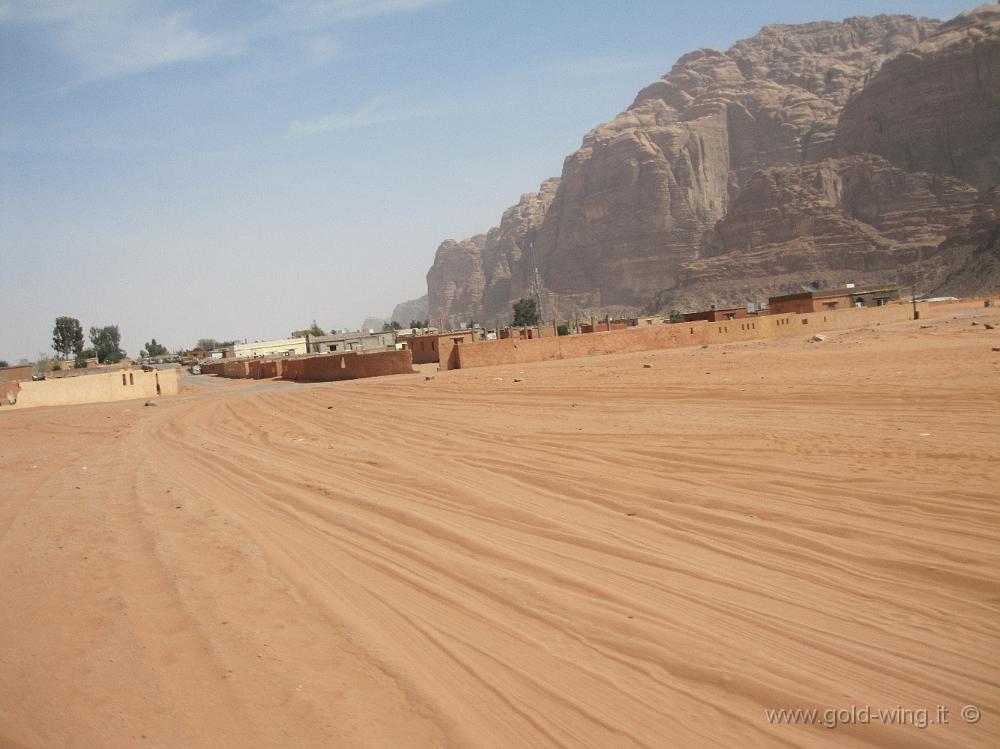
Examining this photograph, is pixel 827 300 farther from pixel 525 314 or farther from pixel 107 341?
pixel 107 341

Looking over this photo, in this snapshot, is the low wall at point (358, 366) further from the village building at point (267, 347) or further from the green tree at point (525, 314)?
the green tree at point (525, 314)

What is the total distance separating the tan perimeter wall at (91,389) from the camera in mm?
34750

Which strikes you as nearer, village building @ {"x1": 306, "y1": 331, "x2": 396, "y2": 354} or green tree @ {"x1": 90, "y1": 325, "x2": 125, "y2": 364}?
village building @ {"x1": 306, "y1": 331, "x2": 396, "y2": 354}

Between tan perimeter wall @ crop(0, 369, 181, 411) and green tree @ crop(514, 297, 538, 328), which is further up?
green tree @ crop(514, 297, 538, 328)

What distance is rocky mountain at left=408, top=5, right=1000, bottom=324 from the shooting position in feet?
380

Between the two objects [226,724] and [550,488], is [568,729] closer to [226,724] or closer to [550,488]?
[226,724]

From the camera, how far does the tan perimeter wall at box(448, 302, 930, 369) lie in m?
35.7

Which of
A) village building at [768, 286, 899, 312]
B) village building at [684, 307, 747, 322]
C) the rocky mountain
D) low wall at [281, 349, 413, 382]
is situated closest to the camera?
low wall at [281, 349, 413, 382]

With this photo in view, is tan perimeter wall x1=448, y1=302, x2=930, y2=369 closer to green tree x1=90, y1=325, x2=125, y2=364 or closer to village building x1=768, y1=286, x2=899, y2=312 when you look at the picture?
village building x1=768, y1=286, x2=899, y2=312

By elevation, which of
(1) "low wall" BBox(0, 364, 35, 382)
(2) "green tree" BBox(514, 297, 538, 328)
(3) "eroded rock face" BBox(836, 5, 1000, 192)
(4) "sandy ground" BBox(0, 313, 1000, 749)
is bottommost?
(4) "sandy ground" BBox(0, 313, 1000, 749)

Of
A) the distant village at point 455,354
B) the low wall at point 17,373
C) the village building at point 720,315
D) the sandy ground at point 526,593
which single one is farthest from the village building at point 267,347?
the sandy ground at point 526,593

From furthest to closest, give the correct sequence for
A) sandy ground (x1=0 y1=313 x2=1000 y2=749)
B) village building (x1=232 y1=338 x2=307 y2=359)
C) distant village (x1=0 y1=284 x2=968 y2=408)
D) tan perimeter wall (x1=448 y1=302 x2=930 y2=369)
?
village building (x1=232 y1=338 x2=307 y2=359) < tan perimeter wall (x1=448 y1=302 x2=930 y2=369) < distant village (x1=0 y1=284 x2=968 y2=408) < sandy ground (x1=0 y1=313 x2=1000 y2=749)

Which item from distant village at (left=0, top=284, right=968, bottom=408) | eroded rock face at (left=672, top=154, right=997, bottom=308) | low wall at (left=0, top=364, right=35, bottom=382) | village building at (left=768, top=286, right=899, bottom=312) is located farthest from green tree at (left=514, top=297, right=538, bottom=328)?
low wall at (left=0, top=364, right=35, bottom=382)

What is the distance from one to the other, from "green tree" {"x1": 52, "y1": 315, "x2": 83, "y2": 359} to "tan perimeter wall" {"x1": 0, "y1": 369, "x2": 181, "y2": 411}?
4073 inches
